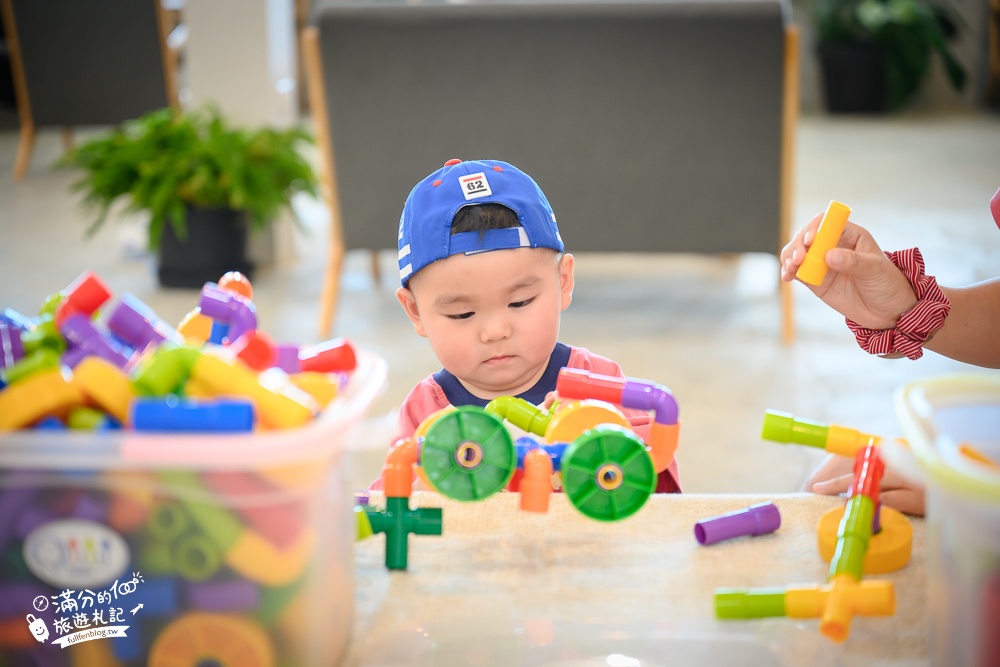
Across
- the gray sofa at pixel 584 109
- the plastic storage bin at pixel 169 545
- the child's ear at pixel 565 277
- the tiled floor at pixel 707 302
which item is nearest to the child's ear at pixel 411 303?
the child's ear at pixel 565 277

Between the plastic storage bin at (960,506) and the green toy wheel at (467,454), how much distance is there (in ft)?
0.77

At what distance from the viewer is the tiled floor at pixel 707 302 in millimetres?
2459

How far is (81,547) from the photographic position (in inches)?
21.7

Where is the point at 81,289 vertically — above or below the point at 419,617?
above

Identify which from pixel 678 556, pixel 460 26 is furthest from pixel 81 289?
pixel 460 26

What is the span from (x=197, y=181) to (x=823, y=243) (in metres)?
2.79

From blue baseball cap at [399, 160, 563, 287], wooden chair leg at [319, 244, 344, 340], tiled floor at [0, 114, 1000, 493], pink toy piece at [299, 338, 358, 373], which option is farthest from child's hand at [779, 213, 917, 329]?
wooden chair leg at [319, 244, 344, 340]

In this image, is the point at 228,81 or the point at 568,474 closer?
the point at 568,474

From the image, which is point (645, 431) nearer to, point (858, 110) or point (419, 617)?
point (419, 617)

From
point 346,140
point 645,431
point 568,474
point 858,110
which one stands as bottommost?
point 858,110

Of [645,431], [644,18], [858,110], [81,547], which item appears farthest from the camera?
[858,110]

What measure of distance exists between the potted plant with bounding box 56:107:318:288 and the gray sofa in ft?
1.37

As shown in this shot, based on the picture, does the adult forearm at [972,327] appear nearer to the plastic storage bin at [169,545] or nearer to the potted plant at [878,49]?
the plastic storage bin at [169,545]

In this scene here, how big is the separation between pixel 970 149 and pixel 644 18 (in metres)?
3.40
